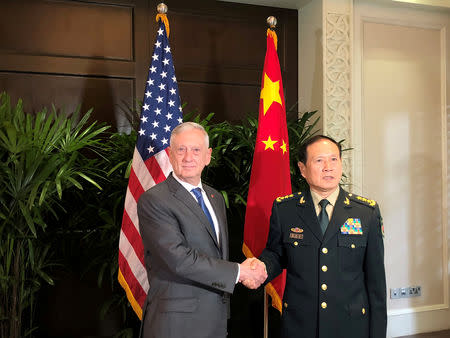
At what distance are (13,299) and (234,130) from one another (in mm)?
1796

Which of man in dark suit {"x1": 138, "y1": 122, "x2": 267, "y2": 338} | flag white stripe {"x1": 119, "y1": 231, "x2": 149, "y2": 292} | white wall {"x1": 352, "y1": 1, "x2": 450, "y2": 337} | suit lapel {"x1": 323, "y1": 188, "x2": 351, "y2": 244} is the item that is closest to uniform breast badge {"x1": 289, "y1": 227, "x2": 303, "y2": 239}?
suit lapel {"x1": 323, "y1": 188, "x2": 351, "y2": 244}

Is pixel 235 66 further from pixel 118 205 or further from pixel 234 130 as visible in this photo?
pixel 118 205

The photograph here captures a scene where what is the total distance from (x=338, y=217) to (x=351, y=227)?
0.07m

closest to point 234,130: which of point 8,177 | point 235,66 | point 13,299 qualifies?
point 235,66

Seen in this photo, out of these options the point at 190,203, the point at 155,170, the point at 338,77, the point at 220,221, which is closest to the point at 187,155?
the point at 190,203

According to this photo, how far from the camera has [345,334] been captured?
6.34ft

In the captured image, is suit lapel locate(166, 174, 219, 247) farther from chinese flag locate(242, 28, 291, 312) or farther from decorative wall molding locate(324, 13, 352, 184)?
decorative wall molding locate(324, 13, 352, 184)

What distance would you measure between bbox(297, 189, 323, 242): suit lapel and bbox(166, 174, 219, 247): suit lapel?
1.33 feet

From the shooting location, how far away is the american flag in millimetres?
2883

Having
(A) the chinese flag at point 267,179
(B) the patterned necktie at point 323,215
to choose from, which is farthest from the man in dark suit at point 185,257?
(A) the chinese flag at point 267,179

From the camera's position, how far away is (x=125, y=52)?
382 cm

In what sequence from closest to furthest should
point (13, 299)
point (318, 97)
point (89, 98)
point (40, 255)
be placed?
point (13, 299) → point (40, 255) → point (89, 98) → point (318, 97)

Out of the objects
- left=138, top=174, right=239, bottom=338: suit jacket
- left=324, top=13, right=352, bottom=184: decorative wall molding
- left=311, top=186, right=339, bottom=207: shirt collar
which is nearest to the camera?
left=138, top=174, right=239, bottom=338: suit jacket

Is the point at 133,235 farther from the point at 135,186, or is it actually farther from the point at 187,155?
the point at 187,155
